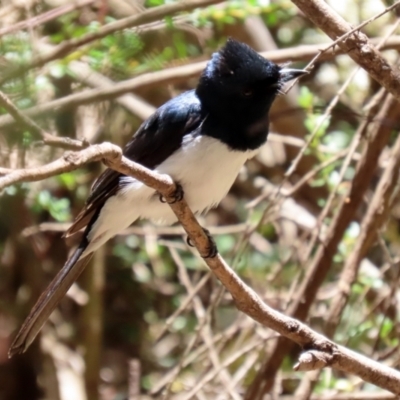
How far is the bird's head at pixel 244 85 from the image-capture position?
250cm

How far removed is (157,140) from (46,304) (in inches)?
27.2

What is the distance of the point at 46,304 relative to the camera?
8.41 feet

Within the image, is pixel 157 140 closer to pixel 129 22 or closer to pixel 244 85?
pixel 244 85

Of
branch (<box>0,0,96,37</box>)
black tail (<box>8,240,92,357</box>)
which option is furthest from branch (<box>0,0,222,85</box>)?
black tail (<box>8,240,92,357</box>)

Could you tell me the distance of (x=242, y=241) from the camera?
9.50ft

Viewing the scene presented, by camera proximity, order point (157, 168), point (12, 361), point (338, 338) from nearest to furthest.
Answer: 1. point (157, 168)
2. point (338, 338)
3. point (12, 361)

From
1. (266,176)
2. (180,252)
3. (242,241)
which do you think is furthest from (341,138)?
(242,241)

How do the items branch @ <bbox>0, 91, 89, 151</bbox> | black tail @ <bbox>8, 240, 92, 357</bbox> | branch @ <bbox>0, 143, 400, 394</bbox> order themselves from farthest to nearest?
black tail @ <bbox>8, 240, 92, 357</bbox>
branch @ <bbox>0, 143, 400, 394</bbox>
branch @ <bbox>0, 91, 89, 151</bbox>

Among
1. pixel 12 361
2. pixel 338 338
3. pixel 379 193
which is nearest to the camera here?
pixel 379 193

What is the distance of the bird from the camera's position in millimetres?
2434

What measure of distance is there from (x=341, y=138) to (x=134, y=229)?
1266mm

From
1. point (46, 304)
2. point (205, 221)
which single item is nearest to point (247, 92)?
point (46, 304)

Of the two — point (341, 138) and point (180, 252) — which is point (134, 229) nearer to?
point (180, 252)

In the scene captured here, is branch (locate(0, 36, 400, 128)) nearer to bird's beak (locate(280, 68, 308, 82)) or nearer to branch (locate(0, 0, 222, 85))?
branch (locate(0, 0, 222, 85))
